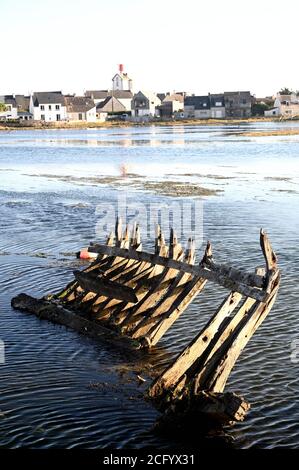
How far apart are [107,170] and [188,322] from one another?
33471 mm

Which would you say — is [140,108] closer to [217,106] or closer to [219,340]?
[217,106]

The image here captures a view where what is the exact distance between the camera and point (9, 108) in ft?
591

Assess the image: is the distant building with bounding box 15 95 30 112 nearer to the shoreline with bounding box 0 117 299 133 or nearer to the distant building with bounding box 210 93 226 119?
the shoreline with bounding box 0 117 299 133

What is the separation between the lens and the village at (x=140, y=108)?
16938cm

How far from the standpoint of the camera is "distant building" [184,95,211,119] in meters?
180

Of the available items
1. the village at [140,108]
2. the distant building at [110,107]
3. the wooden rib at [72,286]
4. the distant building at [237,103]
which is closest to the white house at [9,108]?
the village at [140,108]

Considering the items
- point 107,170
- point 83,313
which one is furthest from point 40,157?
point 83,313

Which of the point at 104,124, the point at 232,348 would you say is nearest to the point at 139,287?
the point at 232,348

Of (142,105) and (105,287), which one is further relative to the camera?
(142,105)

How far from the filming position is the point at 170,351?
11.7m

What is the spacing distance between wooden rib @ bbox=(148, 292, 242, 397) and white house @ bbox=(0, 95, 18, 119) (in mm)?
168794

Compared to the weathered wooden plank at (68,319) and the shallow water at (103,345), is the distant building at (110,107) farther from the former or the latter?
the weathered wooden plank at (68,319)

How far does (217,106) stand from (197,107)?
547 centimetres

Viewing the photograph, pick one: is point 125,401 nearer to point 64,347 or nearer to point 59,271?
point 64,347
